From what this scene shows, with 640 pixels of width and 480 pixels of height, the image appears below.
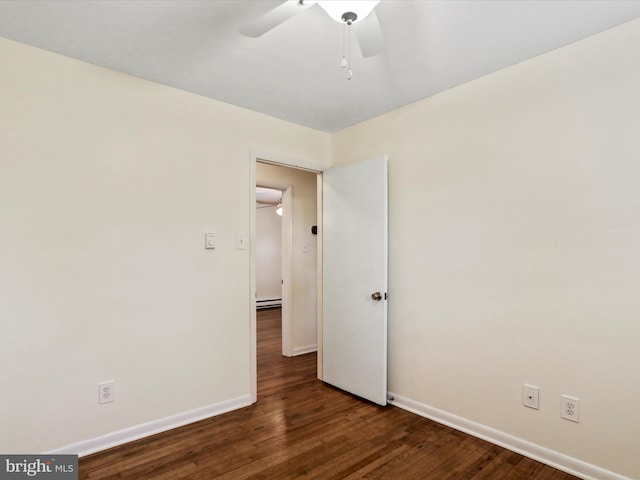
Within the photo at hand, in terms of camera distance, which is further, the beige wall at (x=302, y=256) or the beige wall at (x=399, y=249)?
the beige wall at (x=302, y=256)

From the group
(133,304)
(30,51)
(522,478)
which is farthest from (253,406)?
(30,51)

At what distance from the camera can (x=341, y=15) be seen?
133cm

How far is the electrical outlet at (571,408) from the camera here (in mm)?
1931

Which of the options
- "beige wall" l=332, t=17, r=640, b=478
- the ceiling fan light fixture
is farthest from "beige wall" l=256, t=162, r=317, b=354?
the ceiling fan light fixture

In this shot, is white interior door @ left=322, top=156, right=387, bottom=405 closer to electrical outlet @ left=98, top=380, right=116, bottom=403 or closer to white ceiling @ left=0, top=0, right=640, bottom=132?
white ceiling @ left=0, top=0, right=640, bottom=132

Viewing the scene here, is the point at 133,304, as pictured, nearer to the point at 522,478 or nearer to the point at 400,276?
the point at 400,276

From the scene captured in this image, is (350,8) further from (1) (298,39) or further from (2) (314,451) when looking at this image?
(2) (314,451)

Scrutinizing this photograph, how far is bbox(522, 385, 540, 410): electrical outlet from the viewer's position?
208 centimetres

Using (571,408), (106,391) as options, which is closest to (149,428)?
(106,391)

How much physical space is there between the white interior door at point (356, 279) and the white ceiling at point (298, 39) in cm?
79

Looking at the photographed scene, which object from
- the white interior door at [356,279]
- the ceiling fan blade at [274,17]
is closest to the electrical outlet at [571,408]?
the white interior door at [356,279]

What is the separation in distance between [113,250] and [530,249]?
265 cm

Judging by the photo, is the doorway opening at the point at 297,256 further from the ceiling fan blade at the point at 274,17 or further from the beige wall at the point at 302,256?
the ceiling fan blade at the point at 274,17

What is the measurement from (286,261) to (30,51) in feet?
9.53
